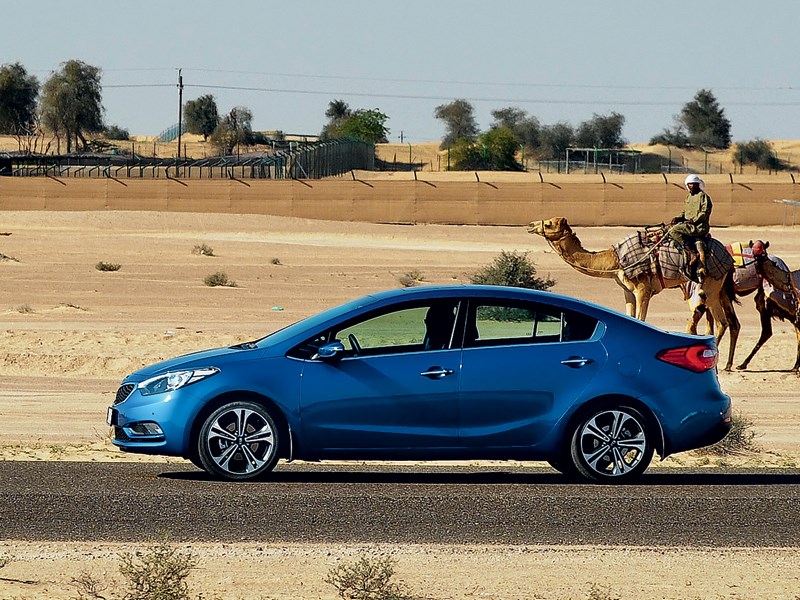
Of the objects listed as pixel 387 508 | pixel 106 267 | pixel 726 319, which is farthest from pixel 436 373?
pixel 106 267

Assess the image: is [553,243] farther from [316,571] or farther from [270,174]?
[270,174]

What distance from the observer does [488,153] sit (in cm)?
11888

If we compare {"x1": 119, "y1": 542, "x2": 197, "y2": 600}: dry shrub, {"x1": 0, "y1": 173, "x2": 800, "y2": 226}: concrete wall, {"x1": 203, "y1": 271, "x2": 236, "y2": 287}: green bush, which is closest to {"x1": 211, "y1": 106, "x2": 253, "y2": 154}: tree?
{"x1": 0, "y1": 173, "x2": 800, "y2": 226}: concrete wall

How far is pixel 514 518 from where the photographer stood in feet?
35.9

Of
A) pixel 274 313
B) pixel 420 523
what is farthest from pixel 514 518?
pixel 274 313

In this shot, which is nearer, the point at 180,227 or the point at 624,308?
the point at 624,308

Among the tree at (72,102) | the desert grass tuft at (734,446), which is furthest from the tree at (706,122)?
the desert grass tuft at (734,446)

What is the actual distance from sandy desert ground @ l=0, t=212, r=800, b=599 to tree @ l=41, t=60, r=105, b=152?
56737 mm

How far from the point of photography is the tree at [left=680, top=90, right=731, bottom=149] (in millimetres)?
145500

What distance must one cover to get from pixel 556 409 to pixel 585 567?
268 cm

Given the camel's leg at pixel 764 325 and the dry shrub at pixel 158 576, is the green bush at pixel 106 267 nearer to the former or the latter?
the camel's leg at pixel 764 325

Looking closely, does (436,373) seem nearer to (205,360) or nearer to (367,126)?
(205,360)

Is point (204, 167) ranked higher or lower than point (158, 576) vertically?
higher

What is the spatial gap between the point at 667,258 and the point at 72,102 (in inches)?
4059
